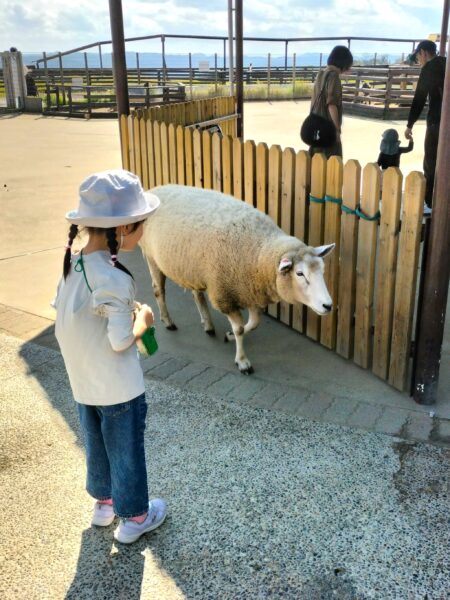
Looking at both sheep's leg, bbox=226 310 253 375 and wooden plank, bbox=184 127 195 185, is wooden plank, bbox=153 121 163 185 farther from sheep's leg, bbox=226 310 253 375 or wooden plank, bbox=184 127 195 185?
sheep's leg, bbox=226 310 253 375

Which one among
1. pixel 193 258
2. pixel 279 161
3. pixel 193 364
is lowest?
pixel 193 364

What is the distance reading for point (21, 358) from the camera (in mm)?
4484

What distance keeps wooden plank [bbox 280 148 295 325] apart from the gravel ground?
5.31 ft

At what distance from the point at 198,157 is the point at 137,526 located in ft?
12.8

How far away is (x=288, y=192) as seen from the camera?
15.4ft

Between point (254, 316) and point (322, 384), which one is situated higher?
point (254, 316)

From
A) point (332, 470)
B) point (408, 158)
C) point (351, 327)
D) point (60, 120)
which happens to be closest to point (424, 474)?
point (332, 470)

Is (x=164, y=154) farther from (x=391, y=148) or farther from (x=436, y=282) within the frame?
(x=436, y=282)

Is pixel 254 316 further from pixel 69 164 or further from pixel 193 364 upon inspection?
pixel 69 164

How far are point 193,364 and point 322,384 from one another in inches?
36.7

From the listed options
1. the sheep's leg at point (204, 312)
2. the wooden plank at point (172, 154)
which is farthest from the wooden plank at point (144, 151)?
the sheep's leg at point (204, 312)

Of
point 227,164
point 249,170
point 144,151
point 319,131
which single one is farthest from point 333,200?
point 144,151

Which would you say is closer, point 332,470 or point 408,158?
point 332,470

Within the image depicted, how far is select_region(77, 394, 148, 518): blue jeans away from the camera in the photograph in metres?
2.50
